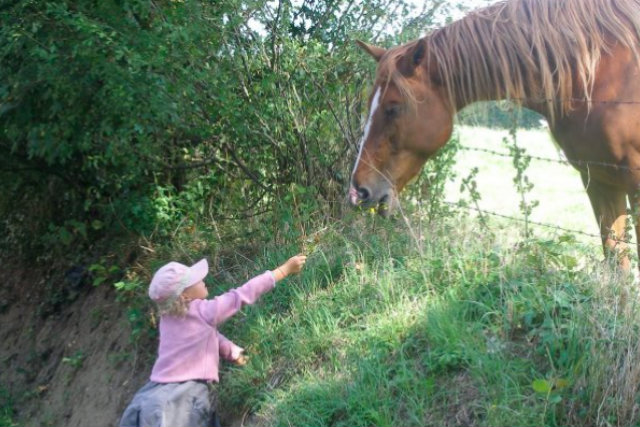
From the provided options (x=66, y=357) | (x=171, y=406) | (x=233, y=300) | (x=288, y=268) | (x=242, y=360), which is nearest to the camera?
(x=171, y=406)

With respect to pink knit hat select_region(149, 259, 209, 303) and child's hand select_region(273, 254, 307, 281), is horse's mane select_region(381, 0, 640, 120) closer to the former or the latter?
child's hand select_region(273, 254, 307, 281)

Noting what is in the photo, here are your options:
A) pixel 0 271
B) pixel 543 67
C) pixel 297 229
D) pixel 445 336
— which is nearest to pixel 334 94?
pixel 297 229

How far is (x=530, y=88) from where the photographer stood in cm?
459

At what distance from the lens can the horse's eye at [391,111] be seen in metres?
4.73

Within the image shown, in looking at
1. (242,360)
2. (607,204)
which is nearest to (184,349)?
(242,360)

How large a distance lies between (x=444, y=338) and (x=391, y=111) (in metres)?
1.66

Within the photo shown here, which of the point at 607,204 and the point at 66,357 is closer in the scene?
the point at 607,204

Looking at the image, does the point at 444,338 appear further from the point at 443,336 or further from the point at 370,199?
the point at 370,199

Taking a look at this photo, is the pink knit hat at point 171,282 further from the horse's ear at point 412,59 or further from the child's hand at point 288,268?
the horse's ear at point 412,59

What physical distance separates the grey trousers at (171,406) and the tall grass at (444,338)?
0.95ft

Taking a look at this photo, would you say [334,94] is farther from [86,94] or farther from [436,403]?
[436,403]

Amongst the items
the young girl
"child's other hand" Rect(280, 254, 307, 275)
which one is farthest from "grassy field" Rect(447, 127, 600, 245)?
the young girl

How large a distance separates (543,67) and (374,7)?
1.74 m

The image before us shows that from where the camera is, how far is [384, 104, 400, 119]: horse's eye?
4.73 m
